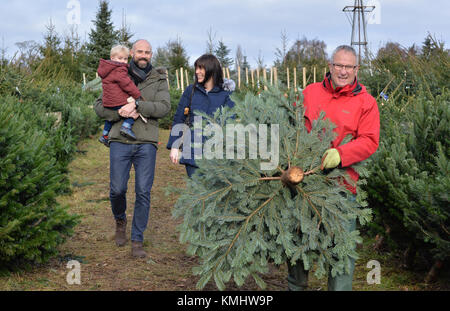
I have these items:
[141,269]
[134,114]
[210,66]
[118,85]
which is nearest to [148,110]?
[134,114]

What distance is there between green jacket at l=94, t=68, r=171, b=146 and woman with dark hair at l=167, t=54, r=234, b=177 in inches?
7.7

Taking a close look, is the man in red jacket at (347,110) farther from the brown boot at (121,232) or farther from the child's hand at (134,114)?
the brown boot at (121,232)

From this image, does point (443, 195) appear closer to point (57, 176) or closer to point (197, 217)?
point (197, 217)

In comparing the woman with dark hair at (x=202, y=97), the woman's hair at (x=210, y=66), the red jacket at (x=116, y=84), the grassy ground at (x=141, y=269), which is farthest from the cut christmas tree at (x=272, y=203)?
the red jacket at (x=116, y=84)

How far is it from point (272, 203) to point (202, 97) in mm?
2046

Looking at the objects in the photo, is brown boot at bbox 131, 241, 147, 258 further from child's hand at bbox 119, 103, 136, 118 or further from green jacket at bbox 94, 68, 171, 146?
child's hand at bbox 119, 103, 136, 118

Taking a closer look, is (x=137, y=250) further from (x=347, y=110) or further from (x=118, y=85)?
(x=347, y=110)

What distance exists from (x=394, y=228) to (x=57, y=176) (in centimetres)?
300

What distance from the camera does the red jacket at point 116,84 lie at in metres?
4.62

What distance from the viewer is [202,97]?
4746 mm

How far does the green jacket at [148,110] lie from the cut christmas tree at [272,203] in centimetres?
170

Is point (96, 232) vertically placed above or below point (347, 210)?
below
